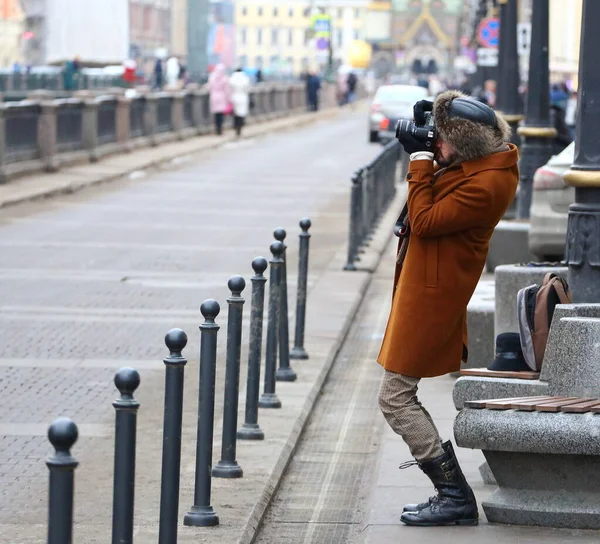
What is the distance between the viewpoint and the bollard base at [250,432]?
816 cm

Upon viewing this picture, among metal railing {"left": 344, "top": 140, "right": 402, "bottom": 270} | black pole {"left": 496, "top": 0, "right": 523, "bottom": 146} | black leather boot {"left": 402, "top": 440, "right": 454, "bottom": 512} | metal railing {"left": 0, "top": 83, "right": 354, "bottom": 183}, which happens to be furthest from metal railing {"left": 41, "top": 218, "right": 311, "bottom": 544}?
metal railing {"left": 0, "top": 83, "right": 354, "bottom": 183}

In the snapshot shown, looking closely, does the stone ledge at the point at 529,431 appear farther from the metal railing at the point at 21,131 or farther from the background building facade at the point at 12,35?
the background building facade at the point at 12,35

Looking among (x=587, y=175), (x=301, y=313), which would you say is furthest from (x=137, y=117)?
(x=587, y=175)

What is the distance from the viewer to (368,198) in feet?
61.9

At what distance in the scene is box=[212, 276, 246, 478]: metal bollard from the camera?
7145 mm

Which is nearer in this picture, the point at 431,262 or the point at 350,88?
the point at 431,262

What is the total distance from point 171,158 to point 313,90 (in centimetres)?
3272

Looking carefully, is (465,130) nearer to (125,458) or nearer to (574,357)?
(574,357)

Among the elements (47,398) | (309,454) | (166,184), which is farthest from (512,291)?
(166,184)

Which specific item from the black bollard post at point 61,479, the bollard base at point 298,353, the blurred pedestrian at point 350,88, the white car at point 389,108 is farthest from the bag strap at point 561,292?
the blurred pedestrian at point 350,88

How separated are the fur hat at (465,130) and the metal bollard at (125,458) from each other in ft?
6.25

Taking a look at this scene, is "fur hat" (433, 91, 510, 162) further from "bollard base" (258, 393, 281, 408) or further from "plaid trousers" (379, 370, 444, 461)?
"bollard base" (258, 393, 281, 408)

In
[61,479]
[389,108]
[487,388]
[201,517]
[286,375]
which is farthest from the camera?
[389,108]

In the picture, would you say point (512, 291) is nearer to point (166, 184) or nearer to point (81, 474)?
point (81, 474)
